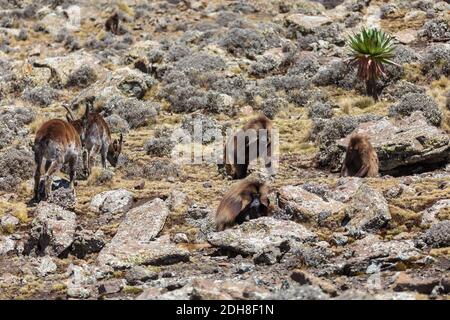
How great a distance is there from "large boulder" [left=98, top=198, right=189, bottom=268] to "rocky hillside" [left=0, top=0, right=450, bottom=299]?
1.2 inches

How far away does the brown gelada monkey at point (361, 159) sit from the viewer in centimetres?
1354

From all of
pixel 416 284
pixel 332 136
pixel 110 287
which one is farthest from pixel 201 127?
pixel 416 284

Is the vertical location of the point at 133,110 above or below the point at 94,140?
above

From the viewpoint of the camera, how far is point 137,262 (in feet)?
31.3

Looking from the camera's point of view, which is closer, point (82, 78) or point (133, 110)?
point (133, 110)

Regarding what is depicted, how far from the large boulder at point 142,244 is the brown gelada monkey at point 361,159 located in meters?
4.28

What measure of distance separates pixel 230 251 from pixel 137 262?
1.36 m

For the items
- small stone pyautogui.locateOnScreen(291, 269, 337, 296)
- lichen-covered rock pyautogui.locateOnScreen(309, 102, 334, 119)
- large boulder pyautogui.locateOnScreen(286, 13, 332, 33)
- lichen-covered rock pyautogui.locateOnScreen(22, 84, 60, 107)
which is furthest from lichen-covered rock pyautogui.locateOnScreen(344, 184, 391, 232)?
large boulder pyautogui.locateOnScreen(286, 13, 332, 33)

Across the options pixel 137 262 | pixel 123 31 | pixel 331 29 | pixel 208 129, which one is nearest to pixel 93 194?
pixel 137 262

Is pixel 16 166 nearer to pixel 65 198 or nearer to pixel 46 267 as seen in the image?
pixel 65 198

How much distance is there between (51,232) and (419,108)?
12.5 metres

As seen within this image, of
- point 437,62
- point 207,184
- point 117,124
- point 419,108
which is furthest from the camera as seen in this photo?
point 437,62

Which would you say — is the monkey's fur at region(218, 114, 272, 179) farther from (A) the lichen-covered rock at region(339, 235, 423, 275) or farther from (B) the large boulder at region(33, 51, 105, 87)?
(B) the large boulder at region(33, 51, 105, 87)

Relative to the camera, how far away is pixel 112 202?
41.9ft
